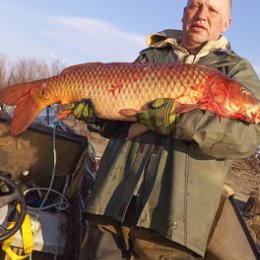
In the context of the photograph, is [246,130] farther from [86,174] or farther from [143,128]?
[86,174]

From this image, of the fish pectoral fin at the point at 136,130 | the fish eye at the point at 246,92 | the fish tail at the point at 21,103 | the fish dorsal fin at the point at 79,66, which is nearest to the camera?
the fish eye at the point at 246,92

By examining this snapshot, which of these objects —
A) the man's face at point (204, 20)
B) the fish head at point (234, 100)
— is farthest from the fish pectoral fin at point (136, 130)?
the man's face at point (204, 20)

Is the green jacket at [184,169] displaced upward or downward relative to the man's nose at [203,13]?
downward

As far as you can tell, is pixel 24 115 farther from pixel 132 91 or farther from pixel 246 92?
pixel 246 92

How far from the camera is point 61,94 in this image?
3.55 metres

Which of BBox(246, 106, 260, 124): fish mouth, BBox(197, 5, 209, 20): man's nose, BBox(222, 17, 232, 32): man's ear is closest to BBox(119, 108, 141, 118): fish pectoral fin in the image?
BBox(246, 106, 260, 124): fish mouth

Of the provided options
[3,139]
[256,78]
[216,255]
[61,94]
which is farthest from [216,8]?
[3,139]

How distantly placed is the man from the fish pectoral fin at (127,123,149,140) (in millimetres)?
84

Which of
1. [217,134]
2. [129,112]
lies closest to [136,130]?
[129,112]

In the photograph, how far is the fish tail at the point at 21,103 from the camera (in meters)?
3.61

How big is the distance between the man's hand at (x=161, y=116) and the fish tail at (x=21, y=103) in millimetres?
927

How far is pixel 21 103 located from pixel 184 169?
4.21ft

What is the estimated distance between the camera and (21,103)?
3.64 meters

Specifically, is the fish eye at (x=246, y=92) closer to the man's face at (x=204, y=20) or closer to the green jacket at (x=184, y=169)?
the green jacket at (x=184, y=169)
